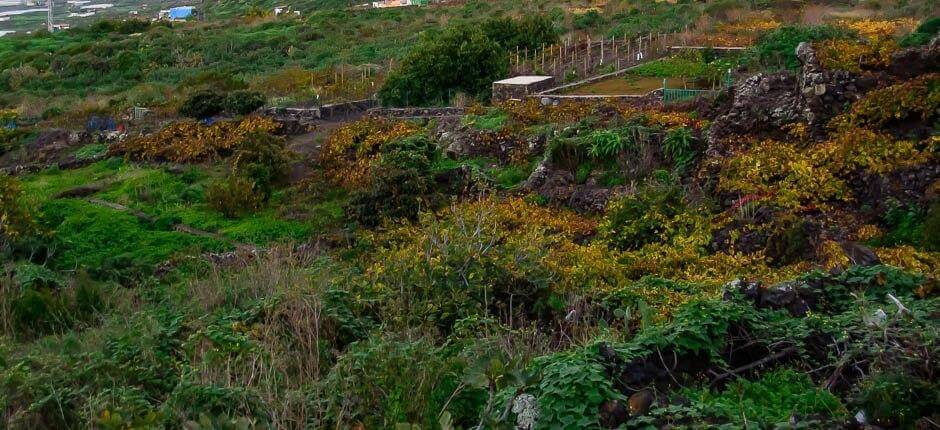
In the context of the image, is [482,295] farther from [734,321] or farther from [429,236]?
[734,321]

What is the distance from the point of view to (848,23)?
71.6 feet

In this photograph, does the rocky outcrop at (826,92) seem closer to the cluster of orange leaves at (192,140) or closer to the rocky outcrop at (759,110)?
the rocky outcrop at (759,110)

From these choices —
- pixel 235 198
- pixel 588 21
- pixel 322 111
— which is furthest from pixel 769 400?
pixel 588 21

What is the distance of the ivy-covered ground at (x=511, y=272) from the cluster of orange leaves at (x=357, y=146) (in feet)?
0.17

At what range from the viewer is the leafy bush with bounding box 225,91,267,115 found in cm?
2039

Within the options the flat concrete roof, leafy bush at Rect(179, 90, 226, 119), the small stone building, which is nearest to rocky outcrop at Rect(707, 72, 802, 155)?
the small stone building

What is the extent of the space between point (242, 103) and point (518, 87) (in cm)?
656

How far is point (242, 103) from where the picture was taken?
2042cm

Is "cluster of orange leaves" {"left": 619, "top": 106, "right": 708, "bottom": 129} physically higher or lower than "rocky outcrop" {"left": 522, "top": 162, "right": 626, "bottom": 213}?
higher

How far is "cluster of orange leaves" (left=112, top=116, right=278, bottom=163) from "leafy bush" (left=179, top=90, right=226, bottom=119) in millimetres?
1624

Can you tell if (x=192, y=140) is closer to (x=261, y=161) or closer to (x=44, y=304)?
(x=261, y=161)

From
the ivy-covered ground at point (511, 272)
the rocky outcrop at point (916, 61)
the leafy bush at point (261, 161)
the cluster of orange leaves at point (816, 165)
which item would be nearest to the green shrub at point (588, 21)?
the ivy-covered ground at point (511, 272)

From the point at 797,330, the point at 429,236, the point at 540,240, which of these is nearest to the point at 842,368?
the point at 797,330

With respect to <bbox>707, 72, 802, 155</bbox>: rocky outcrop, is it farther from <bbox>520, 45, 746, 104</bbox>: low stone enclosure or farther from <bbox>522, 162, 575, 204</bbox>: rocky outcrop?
<bbox>520, 45, 746, 104</bbox>: low stone enclosure
